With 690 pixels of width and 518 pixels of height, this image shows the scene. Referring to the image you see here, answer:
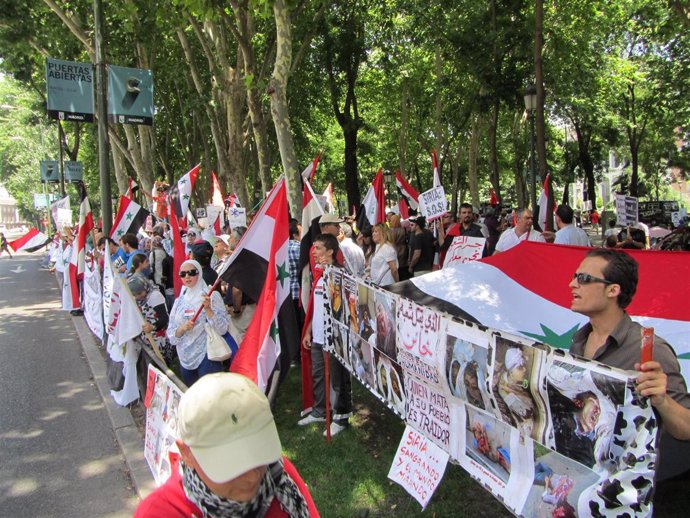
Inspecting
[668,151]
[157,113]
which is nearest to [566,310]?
[157,113]

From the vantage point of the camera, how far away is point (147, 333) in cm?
576

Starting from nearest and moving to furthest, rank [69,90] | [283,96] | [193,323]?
[193,323] < [283,96] < [69,90]

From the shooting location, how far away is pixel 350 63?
19656 millimetres

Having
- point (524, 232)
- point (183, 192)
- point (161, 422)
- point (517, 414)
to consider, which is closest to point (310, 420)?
point (161, 422)

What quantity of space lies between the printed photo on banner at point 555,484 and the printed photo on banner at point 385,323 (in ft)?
4.31

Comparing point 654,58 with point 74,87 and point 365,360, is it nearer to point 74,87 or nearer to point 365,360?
point 74,87

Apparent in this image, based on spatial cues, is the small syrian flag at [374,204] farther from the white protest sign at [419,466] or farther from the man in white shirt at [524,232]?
the white protest sign at [419,466]

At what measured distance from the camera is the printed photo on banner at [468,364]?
2.78 meters

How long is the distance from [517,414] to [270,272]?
2509 millimetres

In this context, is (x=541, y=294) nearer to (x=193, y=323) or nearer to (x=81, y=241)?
(x=193, y=323)

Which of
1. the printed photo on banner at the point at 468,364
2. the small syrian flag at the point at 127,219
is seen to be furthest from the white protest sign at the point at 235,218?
the printed photo on banner at the point at 468,364

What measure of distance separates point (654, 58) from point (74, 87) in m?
21.7

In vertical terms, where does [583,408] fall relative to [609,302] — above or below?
below

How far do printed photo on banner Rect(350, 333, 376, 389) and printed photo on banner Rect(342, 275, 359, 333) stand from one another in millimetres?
94
